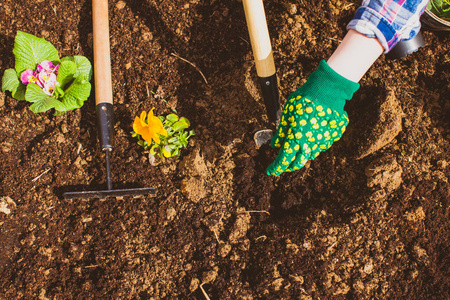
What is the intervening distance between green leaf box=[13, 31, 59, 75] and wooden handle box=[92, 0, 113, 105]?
1.23 feet

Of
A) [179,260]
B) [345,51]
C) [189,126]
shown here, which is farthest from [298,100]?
[179,260]

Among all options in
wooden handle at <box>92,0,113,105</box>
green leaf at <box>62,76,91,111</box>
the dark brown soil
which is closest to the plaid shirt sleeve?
the dark brown soil

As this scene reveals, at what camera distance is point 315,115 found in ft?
6.01

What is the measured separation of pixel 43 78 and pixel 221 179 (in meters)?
1.31

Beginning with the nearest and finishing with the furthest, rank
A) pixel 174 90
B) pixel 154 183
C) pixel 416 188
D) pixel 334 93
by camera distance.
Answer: pixel 334 93 → pixel 416 188 → pixel 154 183 → pixel 174 90

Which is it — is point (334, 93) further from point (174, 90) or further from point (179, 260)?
point (179, 260)

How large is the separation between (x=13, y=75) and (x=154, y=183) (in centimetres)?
117

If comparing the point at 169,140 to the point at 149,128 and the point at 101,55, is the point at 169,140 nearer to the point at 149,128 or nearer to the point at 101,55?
the point at 149,128

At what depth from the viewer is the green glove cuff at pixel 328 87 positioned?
182cm

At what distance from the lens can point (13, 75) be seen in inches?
87.3

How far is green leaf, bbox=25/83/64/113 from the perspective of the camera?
Result: 211cm

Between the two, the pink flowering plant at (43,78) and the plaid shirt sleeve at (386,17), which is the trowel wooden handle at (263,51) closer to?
the plaid shirt sleeve at (386,17)

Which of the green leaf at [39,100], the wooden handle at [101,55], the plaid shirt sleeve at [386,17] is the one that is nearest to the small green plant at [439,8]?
the plaid shirt sleeve at [386,17]

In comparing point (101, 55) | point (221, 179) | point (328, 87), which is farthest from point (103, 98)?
point (328, 87)
